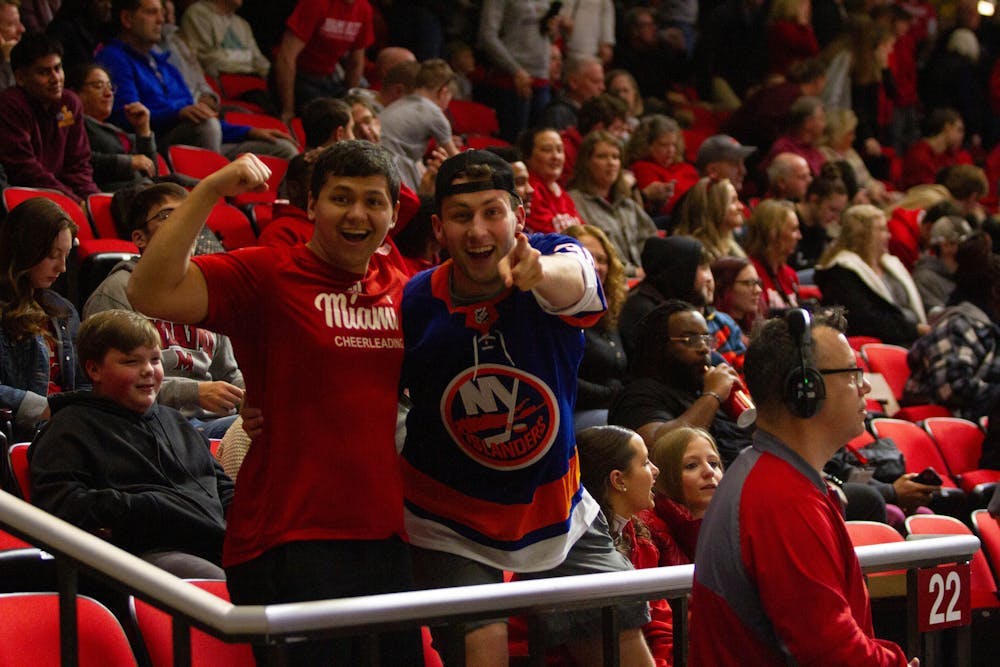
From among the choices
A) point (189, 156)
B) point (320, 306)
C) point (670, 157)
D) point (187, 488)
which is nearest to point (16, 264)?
point (187, 488)

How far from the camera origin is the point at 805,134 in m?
9.59

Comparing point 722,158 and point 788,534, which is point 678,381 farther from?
point 722,158

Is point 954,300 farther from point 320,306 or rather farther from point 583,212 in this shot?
point 320,306

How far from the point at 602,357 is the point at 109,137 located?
2.69m

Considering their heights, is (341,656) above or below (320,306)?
below

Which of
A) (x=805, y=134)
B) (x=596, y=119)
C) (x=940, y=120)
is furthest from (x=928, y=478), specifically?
(x=940, y=120)

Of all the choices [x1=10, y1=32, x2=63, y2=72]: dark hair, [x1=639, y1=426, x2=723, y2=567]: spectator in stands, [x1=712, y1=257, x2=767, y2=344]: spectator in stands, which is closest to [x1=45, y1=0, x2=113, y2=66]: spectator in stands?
[x1=10, y1=32, x2=63, y2=72]: dark hair

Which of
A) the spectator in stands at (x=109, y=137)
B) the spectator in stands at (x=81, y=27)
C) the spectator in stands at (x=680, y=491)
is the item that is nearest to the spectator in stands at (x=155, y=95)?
the spectator in stands at (x=81, y=27)

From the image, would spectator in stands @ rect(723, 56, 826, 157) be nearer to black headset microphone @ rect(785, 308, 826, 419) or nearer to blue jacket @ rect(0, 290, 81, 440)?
blue jacket @ rect(0, 290, 81, 440)

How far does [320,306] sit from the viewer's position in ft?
8.09

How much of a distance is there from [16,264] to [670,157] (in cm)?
511

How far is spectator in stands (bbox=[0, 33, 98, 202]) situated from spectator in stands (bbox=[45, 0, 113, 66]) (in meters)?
1.31

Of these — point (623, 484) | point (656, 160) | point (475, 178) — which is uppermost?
point (475, 178)

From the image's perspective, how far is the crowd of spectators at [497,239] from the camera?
2.47 metres
